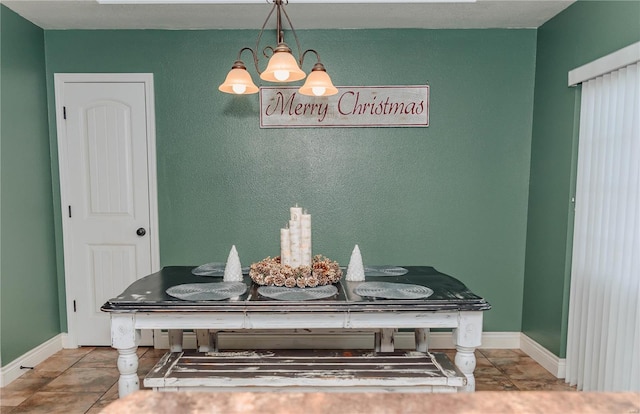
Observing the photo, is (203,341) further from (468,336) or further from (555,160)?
(555,160)

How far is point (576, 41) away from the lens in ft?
9.32

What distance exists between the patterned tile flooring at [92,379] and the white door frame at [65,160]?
1.31ft

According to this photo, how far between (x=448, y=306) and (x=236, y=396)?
1480mm

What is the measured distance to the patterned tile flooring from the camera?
8.70 ft

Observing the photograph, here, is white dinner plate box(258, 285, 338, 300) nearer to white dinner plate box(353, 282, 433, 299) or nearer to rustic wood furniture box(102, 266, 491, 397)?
rustic wood furniture box(102, 266, 491, 397)

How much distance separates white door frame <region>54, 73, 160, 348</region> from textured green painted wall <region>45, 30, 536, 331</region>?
5 cm

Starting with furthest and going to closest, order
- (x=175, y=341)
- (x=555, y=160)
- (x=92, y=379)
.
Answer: (x=555, y=160) < (x=92, y=379) < (x=175, y=341)

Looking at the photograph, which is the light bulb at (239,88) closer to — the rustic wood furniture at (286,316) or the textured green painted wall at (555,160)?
the rustic wood furniture at (286,316)

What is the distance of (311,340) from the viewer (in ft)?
11.5

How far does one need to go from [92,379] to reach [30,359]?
0.59 m

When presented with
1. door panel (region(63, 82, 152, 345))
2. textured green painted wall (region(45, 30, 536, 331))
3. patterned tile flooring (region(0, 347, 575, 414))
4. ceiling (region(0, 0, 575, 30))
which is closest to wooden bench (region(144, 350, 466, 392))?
patterned tile flooring (region(0, 347, 575, 414))

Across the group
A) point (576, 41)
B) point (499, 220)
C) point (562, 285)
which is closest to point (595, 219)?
point (562, 285)

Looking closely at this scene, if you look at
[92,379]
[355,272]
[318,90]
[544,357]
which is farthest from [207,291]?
[544,357]

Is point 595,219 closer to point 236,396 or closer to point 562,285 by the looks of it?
point 562,285
